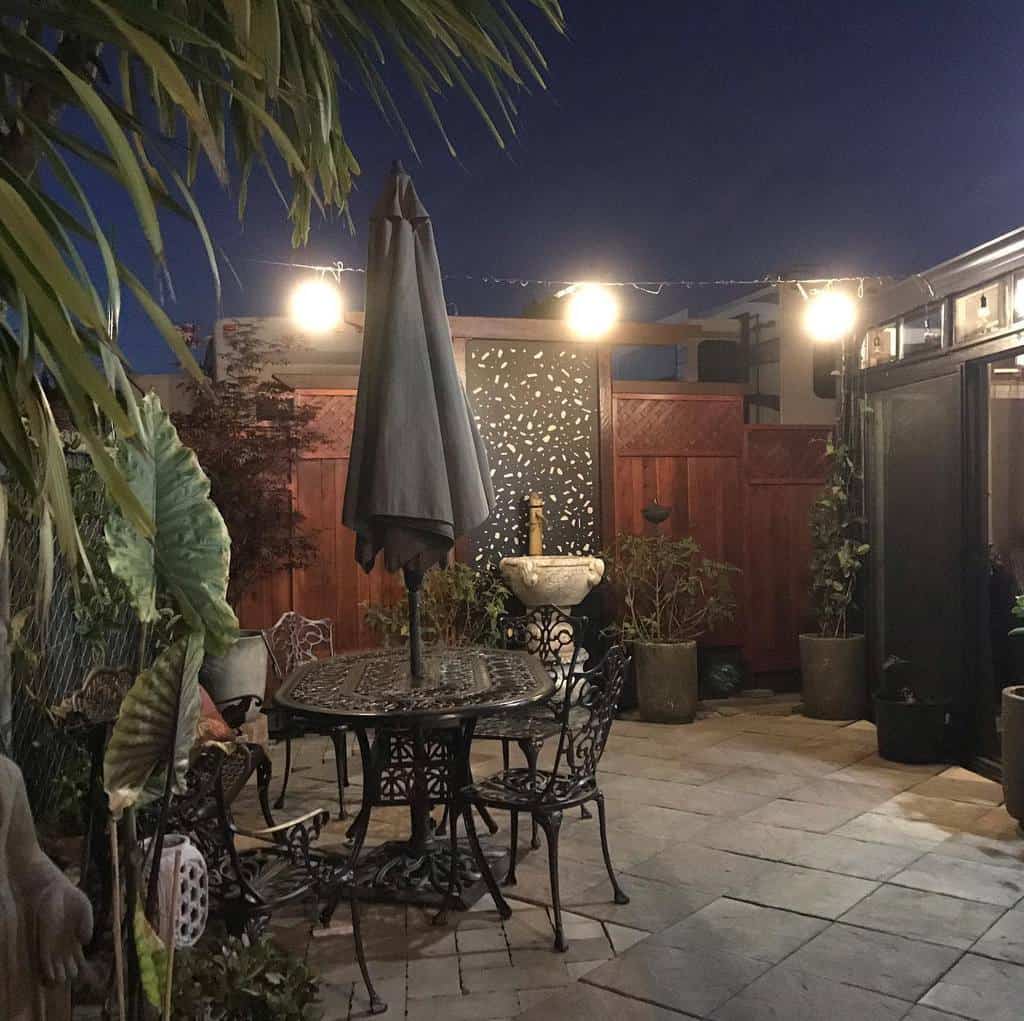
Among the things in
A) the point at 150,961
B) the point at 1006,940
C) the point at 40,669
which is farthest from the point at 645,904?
the point at 40,669

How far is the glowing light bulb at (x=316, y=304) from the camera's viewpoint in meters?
6.55

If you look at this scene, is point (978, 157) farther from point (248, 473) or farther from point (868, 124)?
point (248, 473)

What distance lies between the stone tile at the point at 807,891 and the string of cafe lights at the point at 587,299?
386cm

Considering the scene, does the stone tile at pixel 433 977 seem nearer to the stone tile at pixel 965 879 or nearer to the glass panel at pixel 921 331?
the stone tile at pixel 965 879

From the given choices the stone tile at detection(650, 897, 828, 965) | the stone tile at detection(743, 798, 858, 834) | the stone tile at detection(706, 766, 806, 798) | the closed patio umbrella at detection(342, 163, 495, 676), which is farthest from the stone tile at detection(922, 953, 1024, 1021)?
the closed patio umbrella at detection(342, 163, 495, 676)

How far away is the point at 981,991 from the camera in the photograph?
262 centimetres

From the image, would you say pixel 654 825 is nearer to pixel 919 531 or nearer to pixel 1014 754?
pixel 1014 754

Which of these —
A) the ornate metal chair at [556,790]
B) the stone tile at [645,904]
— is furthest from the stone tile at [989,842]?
the ornate metal chair at [556,790]

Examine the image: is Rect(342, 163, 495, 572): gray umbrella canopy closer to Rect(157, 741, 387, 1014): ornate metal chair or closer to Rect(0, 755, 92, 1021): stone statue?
Rect(157, 741, 387, 1014): ornate metal chair

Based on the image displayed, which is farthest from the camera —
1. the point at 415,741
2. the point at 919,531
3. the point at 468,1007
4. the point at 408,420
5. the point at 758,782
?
the point at 919,531

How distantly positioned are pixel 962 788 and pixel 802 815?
0.96 meters

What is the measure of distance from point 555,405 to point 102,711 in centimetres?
426

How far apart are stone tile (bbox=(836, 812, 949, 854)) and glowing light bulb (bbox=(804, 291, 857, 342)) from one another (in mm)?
3308

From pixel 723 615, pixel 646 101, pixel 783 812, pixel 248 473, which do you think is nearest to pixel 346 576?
pixel 248 473
